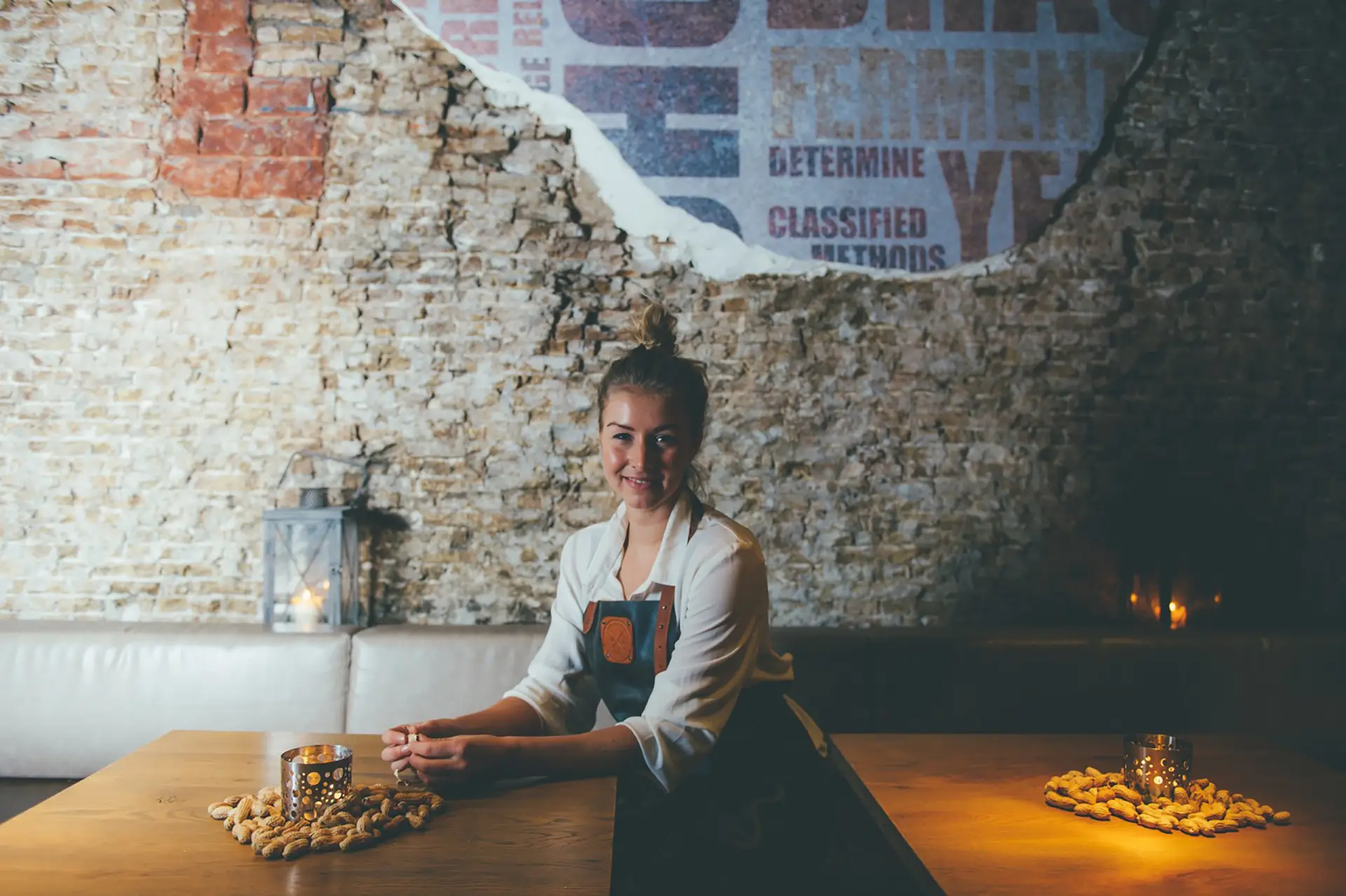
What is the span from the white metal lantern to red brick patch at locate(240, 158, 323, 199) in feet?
3.27

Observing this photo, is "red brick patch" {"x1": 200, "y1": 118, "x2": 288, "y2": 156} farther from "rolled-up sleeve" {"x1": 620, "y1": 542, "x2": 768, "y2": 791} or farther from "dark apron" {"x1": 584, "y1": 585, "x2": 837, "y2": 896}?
"rolled-up sleeve" {"x1": 620, "y1": 542, "x2": 768, "y2": 791}

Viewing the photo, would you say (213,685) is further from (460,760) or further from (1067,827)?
(1067,827)

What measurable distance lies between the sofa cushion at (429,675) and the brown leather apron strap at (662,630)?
2.88 ft

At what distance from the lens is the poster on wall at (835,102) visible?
9.55 ft

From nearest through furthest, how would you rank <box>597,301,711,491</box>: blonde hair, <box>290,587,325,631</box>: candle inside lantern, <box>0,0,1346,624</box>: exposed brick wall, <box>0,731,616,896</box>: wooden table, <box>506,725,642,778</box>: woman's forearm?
<box>0,731,616,896</box>: wooden table
<box>506,725,642,778</box>: woman's forearm
<box>597,301,711,491</box>: blonde hair
<box>290,587,325,631</box>: candle inside lantern
<box>0,0,1346,624</box>: exposed brick wall

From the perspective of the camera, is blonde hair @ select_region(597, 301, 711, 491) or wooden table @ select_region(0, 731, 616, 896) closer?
wooden table @ select_region(0, 731, 616, 896)

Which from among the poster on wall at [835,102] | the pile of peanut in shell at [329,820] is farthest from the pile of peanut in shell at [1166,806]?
the poster on wall at [835,102]

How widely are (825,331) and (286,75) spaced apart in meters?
1.99

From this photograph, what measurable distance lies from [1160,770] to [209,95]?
323cm

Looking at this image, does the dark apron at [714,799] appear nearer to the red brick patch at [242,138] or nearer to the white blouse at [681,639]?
the white blouse at [681,639]

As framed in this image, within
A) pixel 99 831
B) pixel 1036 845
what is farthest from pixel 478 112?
pixel 1036 845

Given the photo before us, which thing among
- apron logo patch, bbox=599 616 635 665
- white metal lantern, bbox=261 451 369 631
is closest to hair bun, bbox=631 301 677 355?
apron logo patch, bbox=599 616 635 665

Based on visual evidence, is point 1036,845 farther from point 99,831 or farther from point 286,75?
point 286,75

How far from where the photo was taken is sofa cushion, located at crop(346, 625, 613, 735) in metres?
2.47
